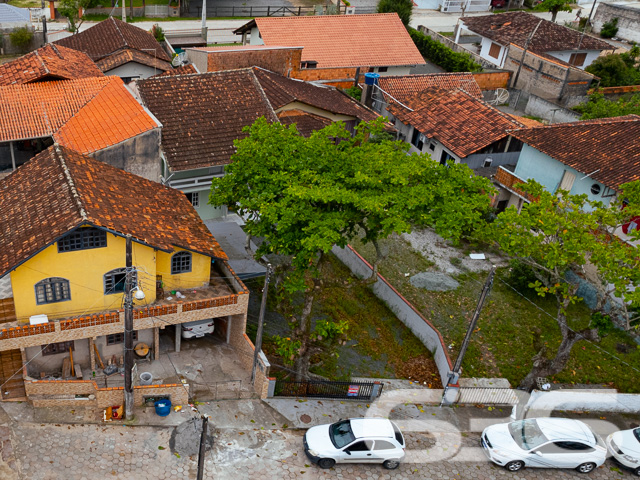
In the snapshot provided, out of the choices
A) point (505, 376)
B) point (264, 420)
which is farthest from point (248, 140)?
point (505, 376)

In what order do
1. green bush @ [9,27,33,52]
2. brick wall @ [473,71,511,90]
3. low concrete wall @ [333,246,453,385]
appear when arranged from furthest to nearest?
1. brick wall @ [473,71,511,90]
2. green bush @ [9,27,33,52]
3. low concrete wall @ [333,246,453,385]

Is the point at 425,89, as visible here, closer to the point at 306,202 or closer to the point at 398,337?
the point at 398,337

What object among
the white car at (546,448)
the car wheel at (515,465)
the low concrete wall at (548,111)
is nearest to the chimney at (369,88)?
the low concrete wall at (548,111)

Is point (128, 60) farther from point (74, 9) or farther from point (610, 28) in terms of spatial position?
point (610, 28)

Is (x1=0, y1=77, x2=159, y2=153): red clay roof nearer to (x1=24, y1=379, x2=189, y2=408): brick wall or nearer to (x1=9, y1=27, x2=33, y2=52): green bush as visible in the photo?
(x1=24, y1=379, x2=189, y2=408): brick wall

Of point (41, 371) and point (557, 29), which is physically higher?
point (557, 29)

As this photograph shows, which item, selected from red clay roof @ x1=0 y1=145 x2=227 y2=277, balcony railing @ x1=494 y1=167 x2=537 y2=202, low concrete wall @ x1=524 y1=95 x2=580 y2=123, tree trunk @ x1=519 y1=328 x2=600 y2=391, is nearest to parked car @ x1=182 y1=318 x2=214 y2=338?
red clay roof @ x1=0 y1=145 x2=227 y2=277

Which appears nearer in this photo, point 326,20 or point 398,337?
point 398,337
